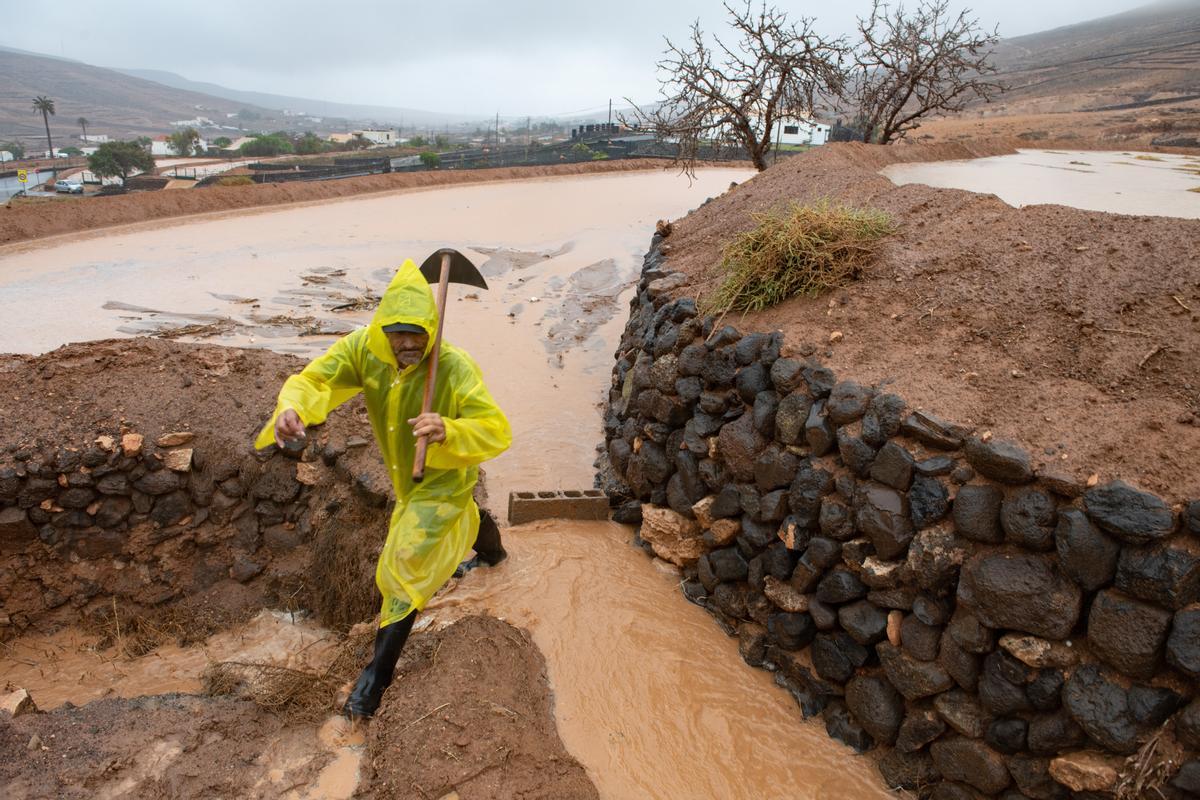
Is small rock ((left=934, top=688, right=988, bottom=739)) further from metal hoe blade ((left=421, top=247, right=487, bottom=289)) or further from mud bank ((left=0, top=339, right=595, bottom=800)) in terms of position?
metal hoe blade ((left=421, top=247, right=487, bottom=289))

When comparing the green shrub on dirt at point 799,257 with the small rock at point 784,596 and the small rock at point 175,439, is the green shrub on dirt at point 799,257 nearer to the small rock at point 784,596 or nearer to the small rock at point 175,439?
the small rock at point 784,596

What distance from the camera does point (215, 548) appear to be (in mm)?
5312

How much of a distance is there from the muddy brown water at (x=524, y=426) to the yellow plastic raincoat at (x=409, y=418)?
722 mm

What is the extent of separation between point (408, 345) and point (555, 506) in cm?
250

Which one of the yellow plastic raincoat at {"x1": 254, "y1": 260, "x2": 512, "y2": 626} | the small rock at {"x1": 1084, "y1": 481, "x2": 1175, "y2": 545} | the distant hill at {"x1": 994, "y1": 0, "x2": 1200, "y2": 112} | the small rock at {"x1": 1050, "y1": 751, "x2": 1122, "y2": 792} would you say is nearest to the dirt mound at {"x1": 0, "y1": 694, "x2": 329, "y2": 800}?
the yellow plastic raincoat at {"x1": 254, "y1": 260, "x2": 512, "y2": 626}

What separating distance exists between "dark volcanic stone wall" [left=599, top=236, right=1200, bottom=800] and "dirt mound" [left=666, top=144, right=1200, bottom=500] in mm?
224

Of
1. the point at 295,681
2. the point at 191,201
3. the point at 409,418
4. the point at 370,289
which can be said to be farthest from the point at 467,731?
the point at 191,201

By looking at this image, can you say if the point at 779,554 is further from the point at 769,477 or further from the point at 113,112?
the point at 113,112

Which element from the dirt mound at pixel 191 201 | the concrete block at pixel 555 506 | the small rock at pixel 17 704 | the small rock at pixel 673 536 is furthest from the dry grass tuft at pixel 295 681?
the dirt mound at pixel 191 201

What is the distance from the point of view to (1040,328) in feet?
13.1

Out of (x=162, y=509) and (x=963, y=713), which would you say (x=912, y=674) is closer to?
(x=963, y=713)

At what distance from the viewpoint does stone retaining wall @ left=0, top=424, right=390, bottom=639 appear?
16.1 ft

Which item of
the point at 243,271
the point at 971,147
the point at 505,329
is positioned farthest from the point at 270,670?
the point at 971,147

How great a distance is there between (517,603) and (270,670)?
145cm
